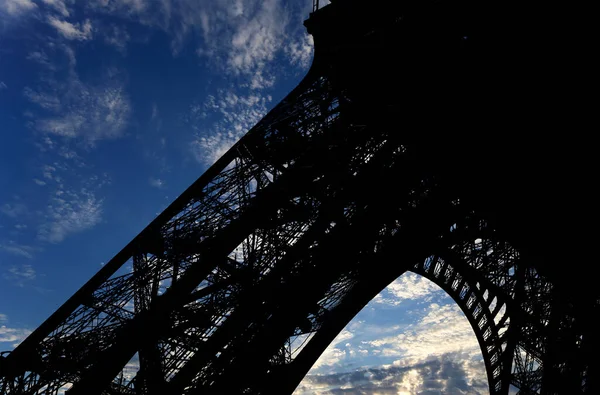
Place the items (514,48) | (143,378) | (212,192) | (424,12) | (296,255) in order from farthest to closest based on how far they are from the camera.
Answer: (212,192) → (296,255) → (143,378) → (424,12) → (514,48)

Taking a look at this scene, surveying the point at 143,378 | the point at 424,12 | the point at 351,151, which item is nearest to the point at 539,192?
the point at 424,12

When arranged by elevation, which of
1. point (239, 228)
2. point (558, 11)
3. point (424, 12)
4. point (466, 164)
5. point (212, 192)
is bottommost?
point (466, 164)

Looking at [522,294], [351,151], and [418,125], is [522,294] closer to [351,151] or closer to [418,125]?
[351,151]

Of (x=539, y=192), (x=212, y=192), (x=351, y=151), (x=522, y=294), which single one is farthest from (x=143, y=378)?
(x=522, y=294)

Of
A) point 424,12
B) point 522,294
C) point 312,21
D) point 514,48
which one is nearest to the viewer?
point 514,48

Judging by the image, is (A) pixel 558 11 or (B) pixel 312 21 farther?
Answer: (B) pixel 312 21

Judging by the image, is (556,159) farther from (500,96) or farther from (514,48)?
(514,48)

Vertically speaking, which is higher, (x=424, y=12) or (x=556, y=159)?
(x=424, y=12)
